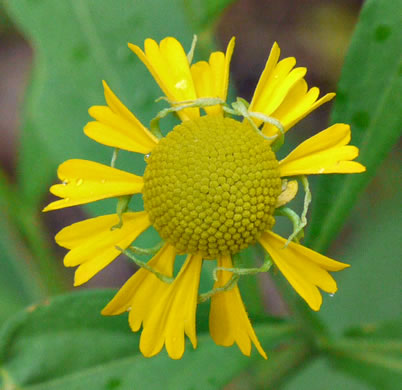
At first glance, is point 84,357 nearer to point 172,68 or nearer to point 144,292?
point 144,292

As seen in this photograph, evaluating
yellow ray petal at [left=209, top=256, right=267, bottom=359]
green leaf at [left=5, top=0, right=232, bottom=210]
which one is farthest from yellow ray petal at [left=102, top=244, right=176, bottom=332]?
green leaf at [left=5, top=0, right=232, bottom=210]

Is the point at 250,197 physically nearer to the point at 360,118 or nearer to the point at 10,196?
the point at 360,118

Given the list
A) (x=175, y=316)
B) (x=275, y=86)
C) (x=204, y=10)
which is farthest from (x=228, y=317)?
(x=204, y=10)

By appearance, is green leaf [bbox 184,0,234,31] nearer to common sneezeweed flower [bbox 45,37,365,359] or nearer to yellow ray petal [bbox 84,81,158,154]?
common sneezeweed flower [bbox 45,37,365,359]

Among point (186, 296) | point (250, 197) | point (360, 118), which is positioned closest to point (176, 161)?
point (250, 197)

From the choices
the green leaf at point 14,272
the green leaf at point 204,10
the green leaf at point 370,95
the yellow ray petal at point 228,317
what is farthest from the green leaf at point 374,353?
the green leaf at point 14,272

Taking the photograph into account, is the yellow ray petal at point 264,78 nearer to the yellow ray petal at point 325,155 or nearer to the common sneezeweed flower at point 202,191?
the common sneezeweed flower at point 202,191
